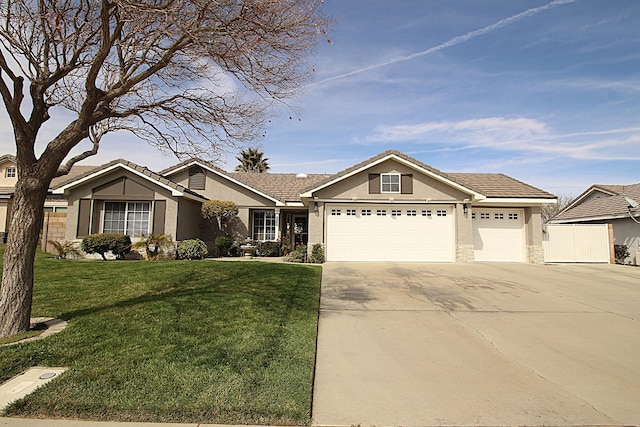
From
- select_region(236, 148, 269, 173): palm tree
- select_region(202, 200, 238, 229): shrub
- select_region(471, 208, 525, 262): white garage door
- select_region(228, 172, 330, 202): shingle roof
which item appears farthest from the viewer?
select_region(236, 148, 269, 173): palm tree

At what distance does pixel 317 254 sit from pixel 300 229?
17.7ft

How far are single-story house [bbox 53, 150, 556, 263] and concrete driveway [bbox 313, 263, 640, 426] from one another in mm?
5878

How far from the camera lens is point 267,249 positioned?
17312 millimetres

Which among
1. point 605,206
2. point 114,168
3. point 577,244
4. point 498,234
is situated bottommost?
point 577,244

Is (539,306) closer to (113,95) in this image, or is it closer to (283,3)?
(283,3)

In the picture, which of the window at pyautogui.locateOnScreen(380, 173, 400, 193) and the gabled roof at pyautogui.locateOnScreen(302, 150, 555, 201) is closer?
the gabled roof at pyautogui.locateOnScreen(302, 150, 555, 201)

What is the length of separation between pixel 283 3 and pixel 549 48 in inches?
429

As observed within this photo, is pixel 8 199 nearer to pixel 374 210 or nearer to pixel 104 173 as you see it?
pixel 104 173

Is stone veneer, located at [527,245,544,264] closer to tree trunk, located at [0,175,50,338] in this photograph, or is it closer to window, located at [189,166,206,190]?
window, located at [189,166,206,190]

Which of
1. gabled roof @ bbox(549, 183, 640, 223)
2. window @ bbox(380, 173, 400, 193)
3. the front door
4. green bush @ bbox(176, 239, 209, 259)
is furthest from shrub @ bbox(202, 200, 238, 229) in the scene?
Answer: gabled roof @ bbox(549, 183, 640, 223)

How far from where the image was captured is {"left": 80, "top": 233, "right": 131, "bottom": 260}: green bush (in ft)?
44.6

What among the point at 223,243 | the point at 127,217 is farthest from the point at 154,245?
the point at 223,243

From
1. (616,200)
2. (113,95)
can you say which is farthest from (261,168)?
(113,95)

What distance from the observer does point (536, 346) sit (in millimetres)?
5137
